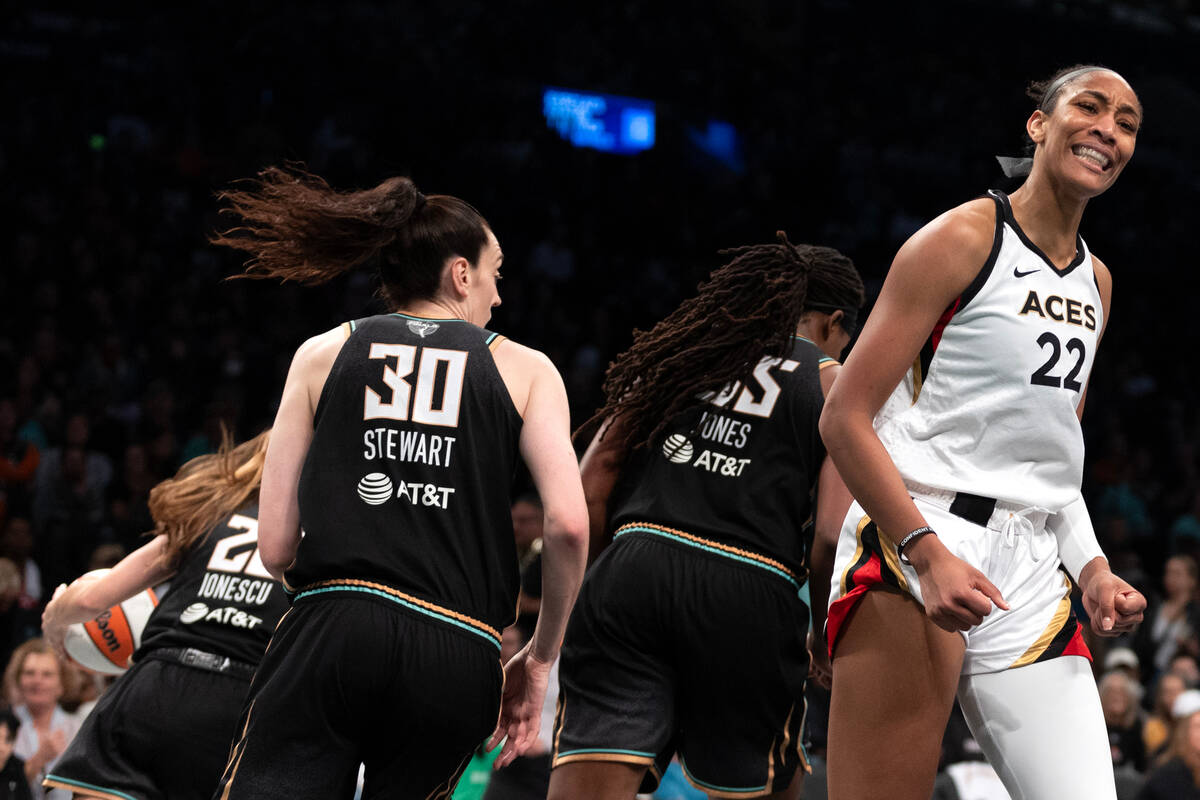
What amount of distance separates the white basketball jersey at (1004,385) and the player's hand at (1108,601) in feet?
0.55

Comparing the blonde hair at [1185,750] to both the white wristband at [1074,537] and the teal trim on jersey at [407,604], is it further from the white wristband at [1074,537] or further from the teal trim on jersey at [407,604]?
the teal trim on jersey at [407,604]

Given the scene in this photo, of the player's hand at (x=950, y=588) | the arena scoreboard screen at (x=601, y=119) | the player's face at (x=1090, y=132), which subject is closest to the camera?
the player's hand at (x=950, y=588)

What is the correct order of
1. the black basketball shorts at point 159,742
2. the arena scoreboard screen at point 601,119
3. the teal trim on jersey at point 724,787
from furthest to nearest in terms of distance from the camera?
the arena scoreboard screen at point 601,119 < the black basketball shorts at point 159,742 < the teal trim on jersey at point 724,787

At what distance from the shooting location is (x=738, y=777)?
11.3ft

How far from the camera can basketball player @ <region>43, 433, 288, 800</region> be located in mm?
3562

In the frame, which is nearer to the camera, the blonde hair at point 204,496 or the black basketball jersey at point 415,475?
the black basketball jersey at point 415,475

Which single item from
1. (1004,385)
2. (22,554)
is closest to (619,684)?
(1004,385)

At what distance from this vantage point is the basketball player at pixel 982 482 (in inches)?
96.7

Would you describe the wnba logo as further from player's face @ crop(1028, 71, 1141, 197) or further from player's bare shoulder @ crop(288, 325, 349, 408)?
player's face @ crop(1028, 71, 1141, 197)

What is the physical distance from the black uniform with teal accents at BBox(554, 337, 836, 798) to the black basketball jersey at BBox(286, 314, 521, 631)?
70cm

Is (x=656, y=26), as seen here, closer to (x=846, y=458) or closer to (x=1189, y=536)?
(x=1189, y=536)

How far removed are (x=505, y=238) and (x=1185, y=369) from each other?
7.57 metres

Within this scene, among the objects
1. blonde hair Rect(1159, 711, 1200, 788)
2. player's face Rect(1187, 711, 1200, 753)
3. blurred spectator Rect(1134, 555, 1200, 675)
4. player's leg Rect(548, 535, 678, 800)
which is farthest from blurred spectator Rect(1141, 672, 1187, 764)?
player's leg Rect(548, 535, 678, 800)

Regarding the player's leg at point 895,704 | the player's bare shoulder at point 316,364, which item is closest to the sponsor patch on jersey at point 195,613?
the player's bare shoulder at point 316,364
